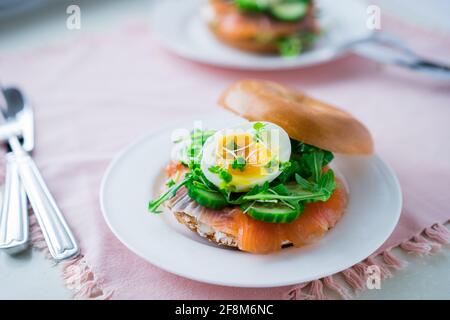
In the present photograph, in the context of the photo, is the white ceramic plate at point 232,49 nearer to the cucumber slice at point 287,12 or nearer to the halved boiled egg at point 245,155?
the cucumber slice at point 287,12

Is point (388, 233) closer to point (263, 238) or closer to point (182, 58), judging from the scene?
point (263, 238)

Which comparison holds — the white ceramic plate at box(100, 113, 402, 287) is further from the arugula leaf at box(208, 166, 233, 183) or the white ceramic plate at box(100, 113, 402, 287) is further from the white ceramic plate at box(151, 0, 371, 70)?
the white ceramic plate at box(151, 0, 371, 70)

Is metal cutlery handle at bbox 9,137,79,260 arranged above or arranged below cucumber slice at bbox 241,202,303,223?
below

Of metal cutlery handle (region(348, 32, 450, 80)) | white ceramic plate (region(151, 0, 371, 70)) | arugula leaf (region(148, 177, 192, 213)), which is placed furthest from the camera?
white ceramic plate (region(151, 0, 371, 70))

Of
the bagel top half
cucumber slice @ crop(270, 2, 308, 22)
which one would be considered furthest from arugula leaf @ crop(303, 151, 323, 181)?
cucumber slice @ crop(270, 2, 308, 22)

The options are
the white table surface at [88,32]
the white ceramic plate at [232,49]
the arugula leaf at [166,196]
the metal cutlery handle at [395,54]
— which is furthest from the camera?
the white ceramic plate at [232,49]

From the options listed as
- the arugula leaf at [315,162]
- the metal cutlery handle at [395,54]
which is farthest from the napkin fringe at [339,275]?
the metal cutlery handle at [395,54]

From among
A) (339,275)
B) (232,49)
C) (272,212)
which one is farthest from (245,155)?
(232,49)

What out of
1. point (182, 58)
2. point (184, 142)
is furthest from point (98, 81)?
point (184, 142)
